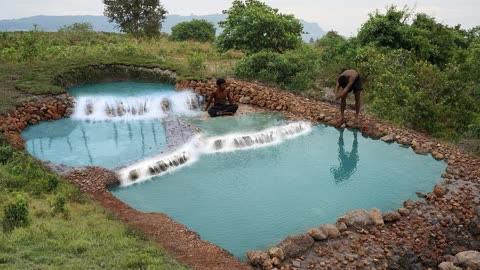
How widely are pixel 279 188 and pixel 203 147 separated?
279 cm

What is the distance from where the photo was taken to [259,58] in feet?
54.5

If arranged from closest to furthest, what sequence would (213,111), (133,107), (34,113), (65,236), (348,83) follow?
(65,236), (348,83), (34,113), (213,111), (133,107)

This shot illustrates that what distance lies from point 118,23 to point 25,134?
2352cm

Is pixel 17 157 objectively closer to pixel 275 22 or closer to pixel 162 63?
pixel 162 63

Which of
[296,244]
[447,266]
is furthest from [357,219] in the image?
[447,266]

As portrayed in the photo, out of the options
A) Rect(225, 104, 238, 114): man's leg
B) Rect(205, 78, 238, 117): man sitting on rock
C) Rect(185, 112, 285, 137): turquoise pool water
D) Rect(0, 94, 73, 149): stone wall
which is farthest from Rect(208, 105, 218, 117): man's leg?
Rect(0, 94, 73, 149): stone wall

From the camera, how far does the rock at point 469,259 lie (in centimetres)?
678

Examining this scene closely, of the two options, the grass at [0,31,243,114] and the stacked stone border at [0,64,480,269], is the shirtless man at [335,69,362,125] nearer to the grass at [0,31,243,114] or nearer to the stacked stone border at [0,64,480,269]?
the stacked stone border at [0,64,480,269]

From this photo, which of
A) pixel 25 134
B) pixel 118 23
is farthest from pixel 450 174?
pixel 118 23

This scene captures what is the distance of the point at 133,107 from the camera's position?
46.2ft

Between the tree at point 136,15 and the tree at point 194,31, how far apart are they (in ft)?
33.0

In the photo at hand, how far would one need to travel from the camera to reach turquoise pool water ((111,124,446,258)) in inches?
312

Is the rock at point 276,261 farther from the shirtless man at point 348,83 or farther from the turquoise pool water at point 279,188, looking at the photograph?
the shirtless man at point 348,83

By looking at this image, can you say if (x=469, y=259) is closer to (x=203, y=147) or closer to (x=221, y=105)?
(x=203, y=147)
